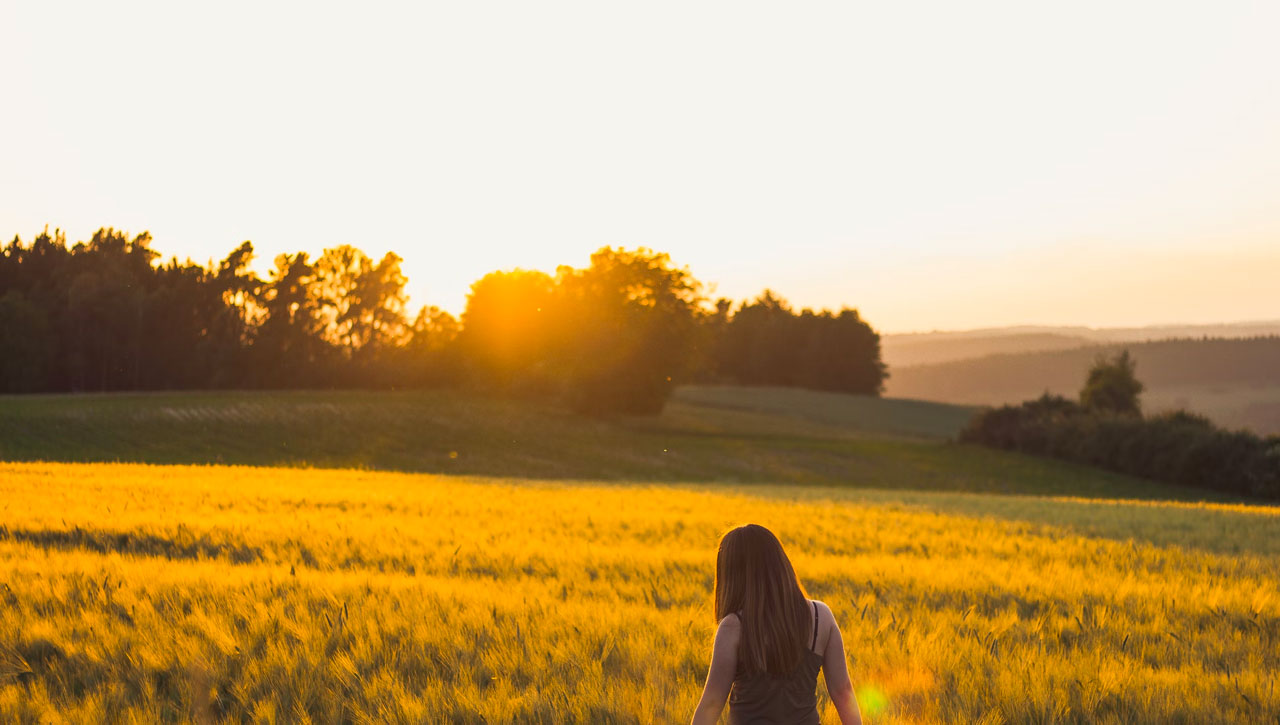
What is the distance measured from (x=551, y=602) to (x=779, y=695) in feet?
15.2

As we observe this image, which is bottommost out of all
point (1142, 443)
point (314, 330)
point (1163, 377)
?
point (1142, 443)

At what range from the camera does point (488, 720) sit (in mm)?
5148

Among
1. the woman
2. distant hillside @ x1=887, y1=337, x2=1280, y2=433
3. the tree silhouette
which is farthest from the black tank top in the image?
distant hillside @ x1=887, y1=337, x2=1280, y2=433

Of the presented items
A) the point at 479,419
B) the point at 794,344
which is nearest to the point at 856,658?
the point at 479,419

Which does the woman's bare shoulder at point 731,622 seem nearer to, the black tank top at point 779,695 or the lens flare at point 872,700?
the black tank top at point 779,695

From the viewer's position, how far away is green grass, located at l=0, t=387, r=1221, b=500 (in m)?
44.4

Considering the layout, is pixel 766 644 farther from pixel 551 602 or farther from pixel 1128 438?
pixel 1128 438

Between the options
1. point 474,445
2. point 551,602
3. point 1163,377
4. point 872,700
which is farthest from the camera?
point 1163,377

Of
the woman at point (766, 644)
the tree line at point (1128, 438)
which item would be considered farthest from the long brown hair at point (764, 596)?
the tree line at point (1128, 438)

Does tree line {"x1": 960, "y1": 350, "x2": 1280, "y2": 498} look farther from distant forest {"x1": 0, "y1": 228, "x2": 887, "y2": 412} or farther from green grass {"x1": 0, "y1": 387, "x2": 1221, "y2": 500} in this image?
distant forest {"x1": 0, "y1": 228, "x2": 887, "y2": 412}

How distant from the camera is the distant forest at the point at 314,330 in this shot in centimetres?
6506

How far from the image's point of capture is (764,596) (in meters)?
3.91

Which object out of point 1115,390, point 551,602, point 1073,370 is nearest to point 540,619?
point 551,602

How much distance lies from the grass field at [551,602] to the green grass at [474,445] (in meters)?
20.4
